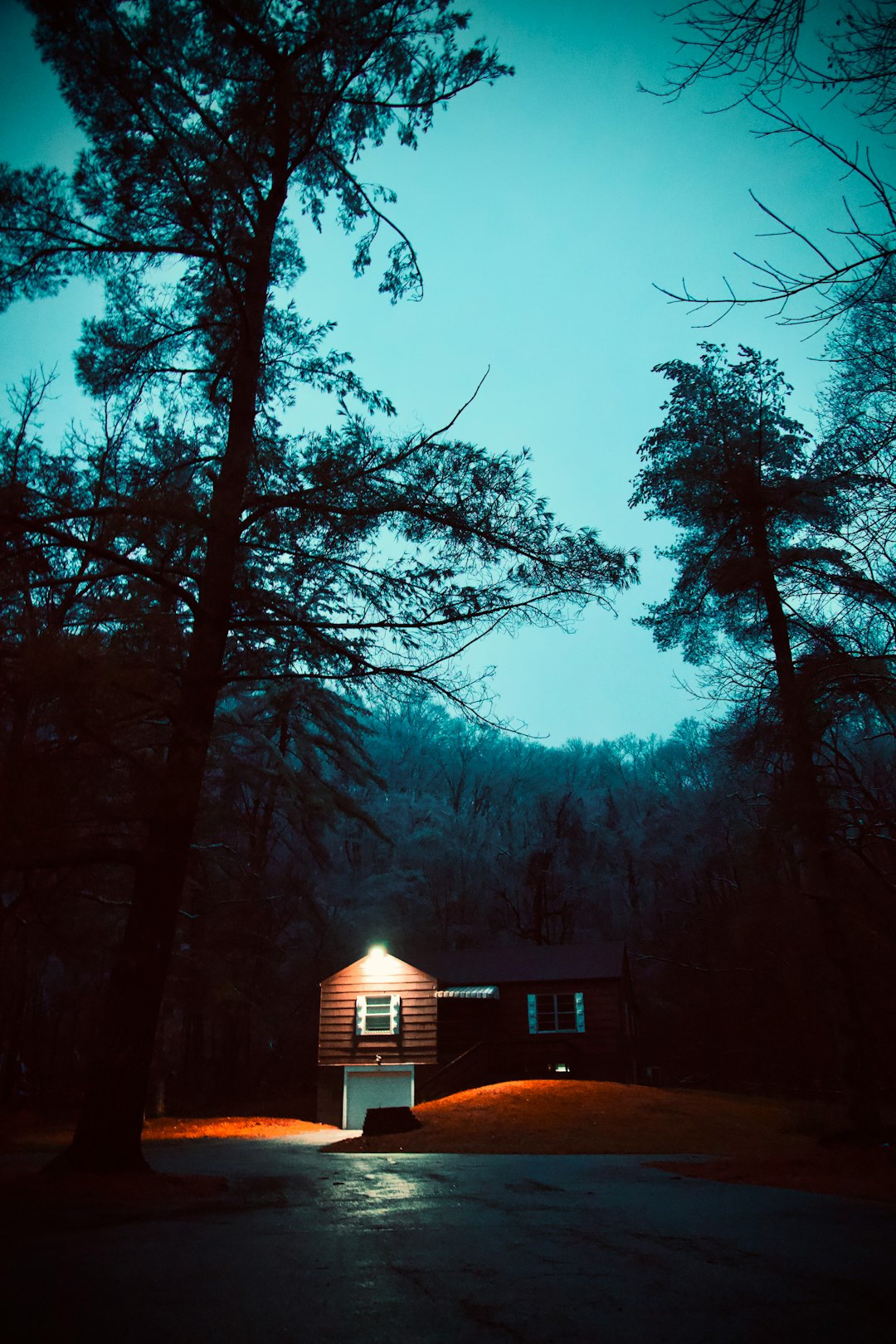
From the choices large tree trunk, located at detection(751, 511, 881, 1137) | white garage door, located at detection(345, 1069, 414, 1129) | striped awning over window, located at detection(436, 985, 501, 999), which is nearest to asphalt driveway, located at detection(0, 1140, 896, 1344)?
large tree trunk, located at detection(751, 511, 881, 1137)

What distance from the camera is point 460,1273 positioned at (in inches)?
115

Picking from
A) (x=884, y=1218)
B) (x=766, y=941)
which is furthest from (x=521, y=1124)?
(x=766, y=941)

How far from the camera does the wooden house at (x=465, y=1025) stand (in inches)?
861

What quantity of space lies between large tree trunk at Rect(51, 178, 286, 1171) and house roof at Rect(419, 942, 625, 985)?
64.1ft

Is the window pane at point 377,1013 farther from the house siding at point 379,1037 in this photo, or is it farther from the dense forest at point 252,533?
the dense forest at point 252,533

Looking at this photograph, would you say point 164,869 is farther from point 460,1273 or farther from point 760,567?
point 760,567

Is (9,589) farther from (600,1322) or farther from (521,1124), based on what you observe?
(521,1124)

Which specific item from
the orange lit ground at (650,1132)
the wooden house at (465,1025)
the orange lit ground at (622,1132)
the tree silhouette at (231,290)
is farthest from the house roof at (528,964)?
the tree silhouette at (231,290)

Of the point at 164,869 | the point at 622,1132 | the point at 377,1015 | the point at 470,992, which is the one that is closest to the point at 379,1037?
the point at 377,1015

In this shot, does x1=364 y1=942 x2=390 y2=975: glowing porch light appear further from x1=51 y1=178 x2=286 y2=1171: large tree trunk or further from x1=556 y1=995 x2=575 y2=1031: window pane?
x1=51 y1=178 x2=286 y2=1171: large tree trunk

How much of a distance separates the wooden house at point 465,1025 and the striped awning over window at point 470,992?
0.04 metres

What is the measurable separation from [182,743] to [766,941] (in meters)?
24.4

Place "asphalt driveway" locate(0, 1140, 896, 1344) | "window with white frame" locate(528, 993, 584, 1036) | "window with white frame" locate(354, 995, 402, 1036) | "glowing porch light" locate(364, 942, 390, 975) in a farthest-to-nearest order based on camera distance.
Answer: "window with white frame" locate(528, 993, 584, 1036) < "glowing porch light" locate(364, 942, 390, 975) < "window with white frame" locate(354, 995, 402, 1036) < "asphalt driveway" locate(0, 1140, 896, 1344)

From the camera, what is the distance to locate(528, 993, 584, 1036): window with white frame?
77.4ft
